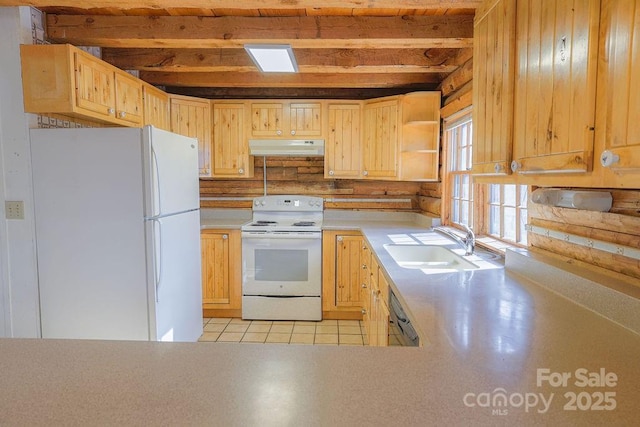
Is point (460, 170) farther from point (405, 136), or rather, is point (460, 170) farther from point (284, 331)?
point (284, 331)

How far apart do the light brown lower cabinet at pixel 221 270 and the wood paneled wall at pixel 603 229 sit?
273 cm

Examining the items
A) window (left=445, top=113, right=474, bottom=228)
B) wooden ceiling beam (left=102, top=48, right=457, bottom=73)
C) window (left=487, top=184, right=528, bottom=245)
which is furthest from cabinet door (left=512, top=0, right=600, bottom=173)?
wooden ceiling beam (left=102, top=48, right=457, bottom=73)

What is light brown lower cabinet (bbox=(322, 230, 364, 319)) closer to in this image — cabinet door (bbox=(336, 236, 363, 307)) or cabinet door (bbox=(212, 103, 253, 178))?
cabinet door (bbox=(336, 236, 363, 307))

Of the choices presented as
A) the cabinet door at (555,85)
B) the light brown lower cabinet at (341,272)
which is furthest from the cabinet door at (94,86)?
the cabinet door at (555,85)

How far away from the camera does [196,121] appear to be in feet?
12.5

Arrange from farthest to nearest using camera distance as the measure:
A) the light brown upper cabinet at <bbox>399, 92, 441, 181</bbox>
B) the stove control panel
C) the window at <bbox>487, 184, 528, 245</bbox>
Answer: the stove control panel
the light brown upper cabinet at <bbox>399, 92, 441, 181</bbox>
the window at <bbox>487, 184, 528, 245</bbox>

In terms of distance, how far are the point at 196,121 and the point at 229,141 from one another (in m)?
0.37

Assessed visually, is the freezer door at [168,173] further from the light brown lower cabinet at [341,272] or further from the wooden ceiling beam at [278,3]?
the light brown lower cabinet at [341,272]

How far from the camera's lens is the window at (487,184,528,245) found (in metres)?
2.24

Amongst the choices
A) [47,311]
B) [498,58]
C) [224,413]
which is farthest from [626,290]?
[47,311]

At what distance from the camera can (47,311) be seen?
2.38 meters

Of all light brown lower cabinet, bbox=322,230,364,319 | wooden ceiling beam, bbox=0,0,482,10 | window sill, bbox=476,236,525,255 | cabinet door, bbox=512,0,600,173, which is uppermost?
wooden ceiling beam, bbox=0,0,482,10

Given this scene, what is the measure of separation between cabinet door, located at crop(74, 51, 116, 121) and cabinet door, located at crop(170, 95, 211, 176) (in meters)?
1.02

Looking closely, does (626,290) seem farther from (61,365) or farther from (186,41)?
(186,41)
